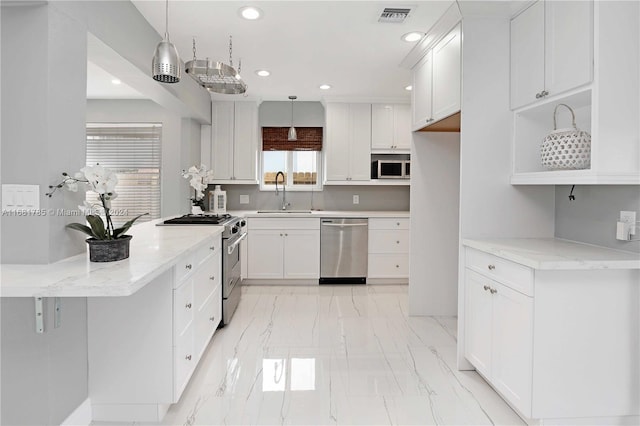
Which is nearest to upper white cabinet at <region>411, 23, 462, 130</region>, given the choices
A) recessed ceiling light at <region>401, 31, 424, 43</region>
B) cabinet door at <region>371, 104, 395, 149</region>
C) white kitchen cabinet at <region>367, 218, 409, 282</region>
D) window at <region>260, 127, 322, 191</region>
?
recessed ceiling light at <region>401, 31, 424, 43</region>

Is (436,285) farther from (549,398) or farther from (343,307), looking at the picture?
(549,398)

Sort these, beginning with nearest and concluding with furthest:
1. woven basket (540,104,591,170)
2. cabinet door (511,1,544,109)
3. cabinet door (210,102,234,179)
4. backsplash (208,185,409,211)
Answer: woven basket (540,104,591,170) < cabinet door (511,1,544,109) < cabinet door (210,102,234,179) < backsplash (208,185,409,211)

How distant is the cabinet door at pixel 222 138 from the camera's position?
5082mm

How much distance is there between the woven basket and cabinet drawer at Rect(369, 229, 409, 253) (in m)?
2.78

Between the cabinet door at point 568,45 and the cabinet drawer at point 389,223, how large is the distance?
9.34ft

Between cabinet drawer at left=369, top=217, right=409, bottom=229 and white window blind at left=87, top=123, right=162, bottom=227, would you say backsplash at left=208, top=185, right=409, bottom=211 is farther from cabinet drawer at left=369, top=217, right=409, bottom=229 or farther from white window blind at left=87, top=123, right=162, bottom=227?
white window blind at left=87, top=123, right=162, bottom=227

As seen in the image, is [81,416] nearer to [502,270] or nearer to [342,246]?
[502,270]

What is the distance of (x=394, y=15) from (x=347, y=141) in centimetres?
244

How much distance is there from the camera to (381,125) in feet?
16.9

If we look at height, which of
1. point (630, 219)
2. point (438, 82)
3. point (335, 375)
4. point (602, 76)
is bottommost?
point (335, 375)

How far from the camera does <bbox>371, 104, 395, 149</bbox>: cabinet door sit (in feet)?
16.9

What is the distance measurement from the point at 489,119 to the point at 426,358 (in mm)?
1738

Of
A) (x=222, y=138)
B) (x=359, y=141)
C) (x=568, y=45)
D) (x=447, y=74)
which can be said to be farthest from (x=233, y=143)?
(x=568, y=45)

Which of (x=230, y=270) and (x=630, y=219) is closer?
(x=630, y=219)
